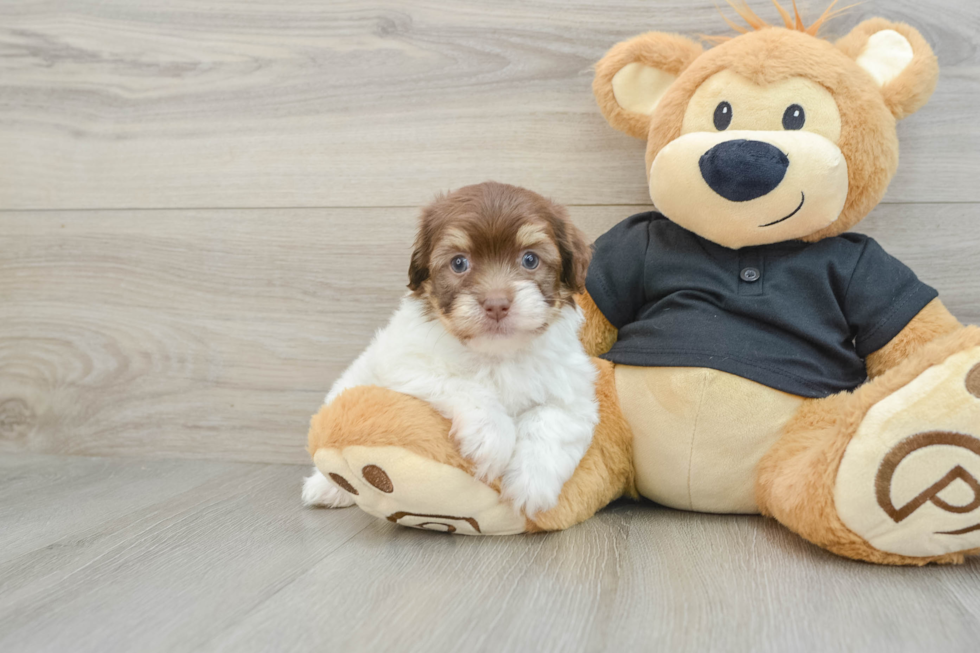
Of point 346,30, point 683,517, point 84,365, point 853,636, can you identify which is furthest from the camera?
point 84,365

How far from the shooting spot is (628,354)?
1.40 m

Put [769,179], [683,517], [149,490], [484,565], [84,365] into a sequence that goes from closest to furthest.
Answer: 1. [484,565]
2. [769,179]
3. [683,517]
4. [149,490]
5. [84,365]

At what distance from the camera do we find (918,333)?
1.31 metres

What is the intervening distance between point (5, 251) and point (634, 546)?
1884mm

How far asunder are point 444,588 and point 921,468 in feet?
2.37

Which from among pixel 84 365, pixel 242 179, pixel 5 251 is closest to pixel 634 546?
pixel 242 179

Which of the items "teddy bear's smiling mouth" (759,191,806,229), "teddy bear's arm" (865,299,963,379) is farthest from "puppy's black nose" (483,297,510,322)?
"teddy bear's arm" (865,299,963,379)

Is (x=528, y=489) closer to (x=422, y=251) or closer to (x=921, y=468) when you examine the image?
(x=422, y=251)

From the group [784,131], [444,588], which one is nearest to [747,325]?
[784,131]

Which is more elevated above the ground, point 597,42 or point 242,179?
point 597,42

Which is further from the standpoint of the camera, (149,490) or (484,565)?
(149,490)

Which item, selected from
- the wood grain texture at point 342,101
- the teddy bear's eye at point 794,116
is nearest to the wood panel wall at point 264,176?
the wood grain texture at point 342,101

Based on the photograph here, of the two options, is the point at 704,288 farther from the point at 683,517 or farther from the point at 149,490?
the point at 149,490

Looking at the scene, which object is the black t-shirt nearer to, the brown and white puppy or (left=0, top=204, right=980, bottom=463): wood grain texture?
the brown and white puppy
